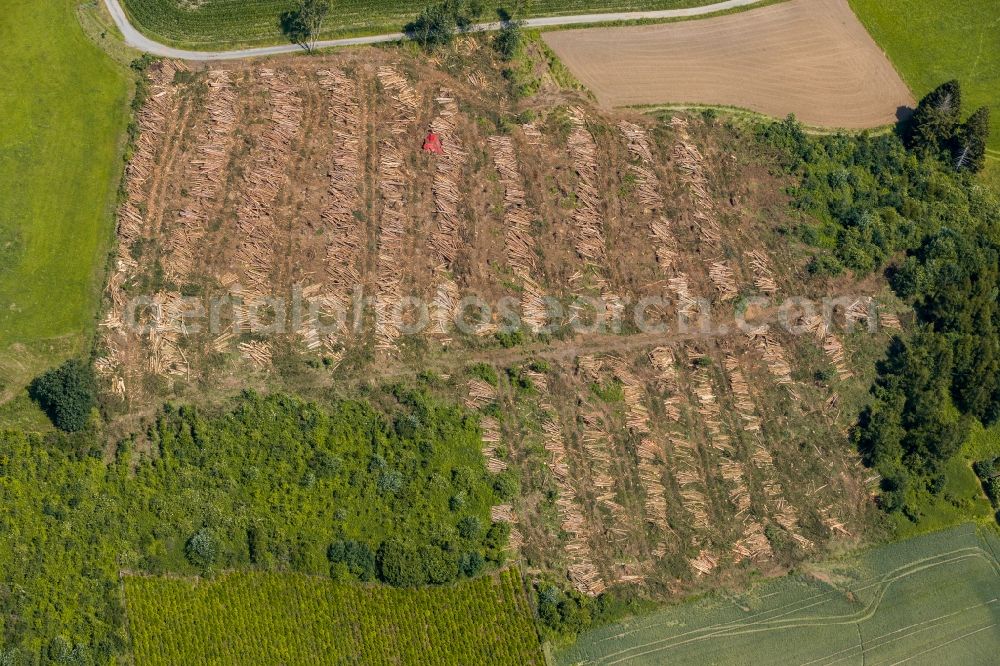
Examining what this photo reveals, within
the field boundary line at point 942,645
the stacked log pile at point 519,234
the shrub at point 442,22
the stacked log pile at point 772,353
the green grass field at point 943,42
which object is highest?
the shrub at point 442,22

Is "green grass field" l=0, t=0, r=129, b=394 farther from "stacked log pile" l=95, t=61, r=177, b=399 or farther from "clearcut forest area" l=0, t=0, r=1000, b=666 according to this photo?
"stacked log pile" l=95, t=61, r=177, b=399

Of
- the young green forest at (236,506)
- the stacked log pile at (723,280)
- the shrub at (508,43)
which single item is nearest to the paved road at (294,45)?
the shrub at (508,43)

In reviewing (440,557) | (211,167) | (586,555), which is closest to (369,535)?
(440,557)

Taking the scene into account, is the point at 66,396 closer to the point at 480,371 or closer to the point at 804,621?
the point at 480,371

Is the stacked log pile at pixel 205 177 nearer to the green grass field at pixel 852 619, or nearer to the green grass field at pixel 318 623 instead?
the green grass field at pixel 318 623

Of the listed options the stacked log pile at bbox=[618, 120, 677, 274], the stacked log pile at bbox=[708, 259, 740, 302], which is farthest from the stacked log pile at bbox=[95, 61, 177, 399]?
the stacked log pile at bbox=[708, 259, 740, 302]

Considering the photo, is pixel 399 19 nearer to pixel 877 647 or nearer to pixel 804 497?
pixel 804 497
